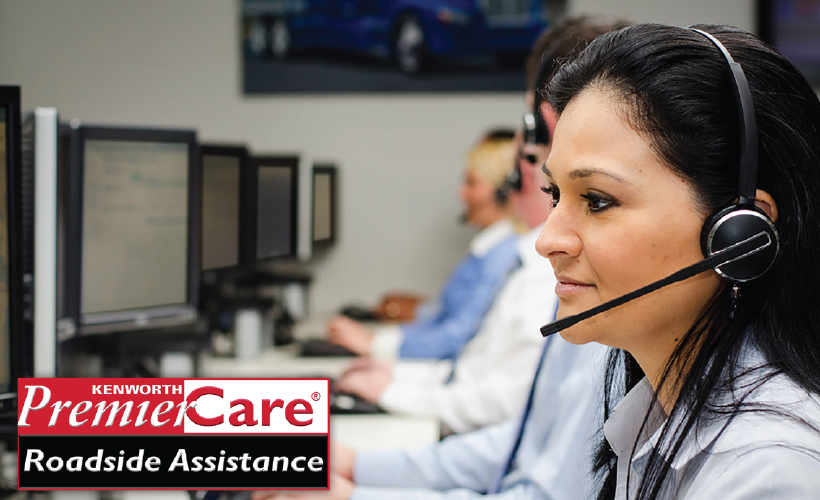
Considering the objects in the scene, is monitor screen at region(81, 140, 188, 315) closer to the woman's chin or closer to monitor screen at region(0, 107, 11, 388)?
monitor screen at region(0, 107, 11, 388)

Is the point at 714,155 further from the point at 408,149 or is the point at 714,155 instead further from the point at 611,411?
the point at 408,149

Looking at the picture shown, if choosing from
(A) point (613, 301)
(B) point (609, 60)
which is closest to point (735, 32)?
(B) point (609, 60)

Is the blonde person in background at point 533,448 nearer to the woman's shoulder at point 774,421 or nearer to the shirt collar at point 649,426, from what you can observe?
the shirt collar at point 649,426

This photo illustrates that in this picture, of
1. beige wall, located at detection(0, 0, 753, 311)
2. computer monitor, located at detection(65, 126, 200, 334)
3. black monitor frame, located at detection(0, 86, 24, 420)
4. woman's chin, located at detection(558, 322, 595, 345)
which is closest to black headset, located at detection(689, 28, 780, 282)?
woman's chin, located at detection(558, 322, 595, 345)

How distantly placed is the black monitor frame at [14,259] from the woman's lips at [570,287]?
606 mm

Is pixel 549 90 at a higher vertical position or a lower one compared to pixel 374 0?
lower

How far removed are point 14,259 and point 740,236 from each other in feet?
2.44

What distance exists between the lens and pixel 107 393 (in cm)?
61

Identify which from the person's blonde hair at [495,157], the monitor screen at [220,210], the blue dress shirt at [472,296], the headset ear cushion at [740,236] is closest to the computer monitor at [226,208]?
the monitor screen at [220,210]

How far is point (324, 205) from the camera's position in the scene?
2.76m

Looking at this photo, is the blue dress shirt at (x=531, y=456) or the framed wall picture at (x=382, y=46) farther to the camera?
the framed wall picture at (x=382, y=46)

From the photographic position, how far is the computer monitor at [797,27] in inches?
110

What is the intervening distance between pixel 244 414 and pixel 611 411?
0.36 m

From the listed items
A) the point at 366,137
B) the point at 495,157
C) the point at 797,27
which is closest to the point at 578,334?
the point at 495,157
